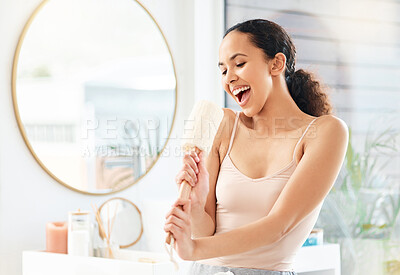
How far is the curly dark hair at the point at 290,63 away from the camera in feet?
4.09

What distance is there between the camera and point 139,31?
246 cm

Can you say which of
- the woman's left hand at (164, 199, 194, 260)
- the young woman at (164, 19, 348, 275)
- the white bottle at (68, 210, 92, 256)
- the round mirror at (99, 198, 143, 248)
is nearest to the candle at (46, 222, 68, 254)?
the white bottle at (68, 210, 92, 256)

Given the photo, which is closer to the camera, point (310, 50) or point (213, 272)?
point (213, 272)

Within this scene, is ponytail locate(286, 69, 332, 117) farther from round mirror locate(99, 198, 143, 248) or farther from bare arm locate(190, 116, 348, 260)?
round mirror locate(99, 198, 143, 248)

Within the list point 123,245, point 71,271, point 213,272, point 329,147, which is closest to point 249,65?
point 329,147

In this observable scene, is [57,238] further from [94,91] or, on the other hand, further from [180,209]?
[180,209]

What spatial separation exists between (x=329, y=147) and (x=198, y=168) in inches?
10.5

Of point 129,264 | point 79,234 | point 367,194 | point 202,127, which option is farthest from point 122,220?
point 202,127

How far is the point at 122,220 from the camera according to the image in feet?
7.47

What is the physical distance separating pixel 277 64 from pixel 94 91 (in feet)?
3.87

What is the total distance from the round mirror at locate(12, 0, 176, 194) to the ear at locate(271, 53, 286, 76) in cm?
113

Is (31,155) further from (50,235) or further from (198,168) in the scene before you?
(198,168)

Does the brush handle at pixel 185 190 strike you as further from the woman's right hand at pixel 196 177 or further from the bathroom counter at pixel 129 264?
the bathroom counter at pixel 129 264

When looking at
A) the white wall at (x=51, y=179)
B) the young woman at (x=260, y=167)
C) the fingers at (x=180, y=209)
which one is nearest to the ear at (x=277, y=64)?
the young woman at (x=260, y=167)
